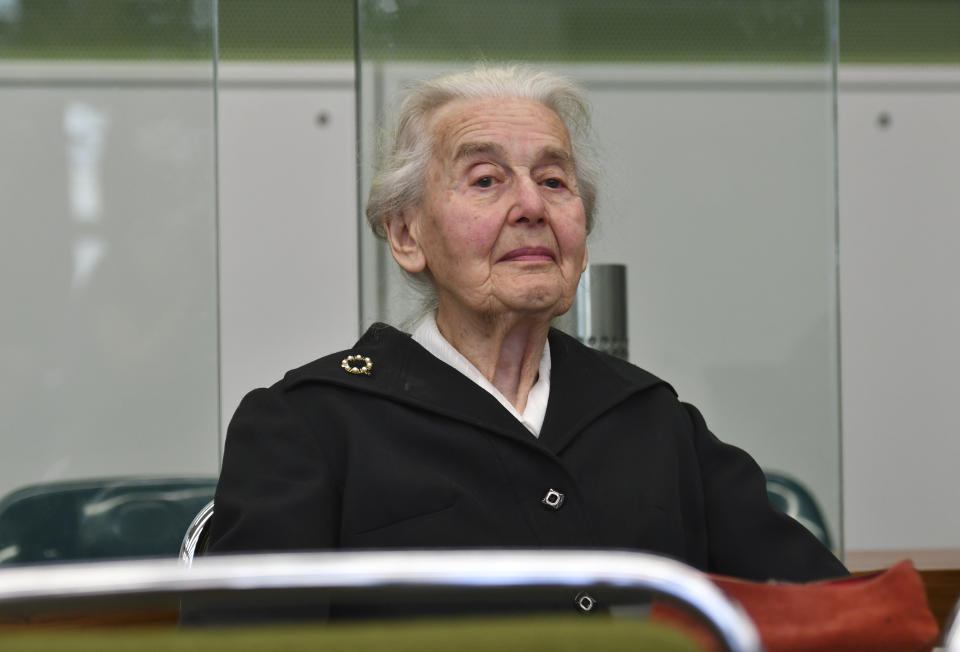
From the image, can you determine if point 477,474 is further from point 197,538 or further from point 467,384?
point 197,538

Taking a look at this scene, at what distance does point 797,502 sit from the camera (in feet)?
8.91

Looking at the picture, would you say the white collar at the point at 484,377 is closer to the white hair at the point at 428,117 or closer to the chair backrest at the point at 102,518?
the white hair at the point at 428,117

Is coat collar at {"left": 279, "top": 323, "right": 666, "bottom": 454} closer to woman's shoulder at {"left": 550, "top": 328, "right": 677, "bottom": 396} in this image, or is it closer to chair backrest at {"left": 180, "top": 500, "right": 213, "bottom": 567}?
woman's shoulder at {"left": 550, "top": 328, "right": 677, "bottom": 396}

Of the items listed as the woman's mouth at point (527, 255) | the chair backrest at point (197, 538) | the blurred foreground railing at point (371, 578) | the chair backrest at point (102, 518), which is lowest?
the chair backrest at point (102, 518)

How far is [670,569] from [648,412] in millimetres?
1174

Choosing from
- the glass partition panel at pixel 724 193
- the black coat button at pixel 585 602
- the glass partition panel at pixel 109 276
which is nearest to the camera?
the black coat button at pixel 585 602

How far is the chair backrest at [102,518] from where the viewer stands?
112 inches

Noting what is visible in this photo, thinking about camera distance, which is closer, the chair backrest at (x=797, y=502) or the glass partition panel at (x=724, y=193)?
the chair backrest at (x=797, y=502)

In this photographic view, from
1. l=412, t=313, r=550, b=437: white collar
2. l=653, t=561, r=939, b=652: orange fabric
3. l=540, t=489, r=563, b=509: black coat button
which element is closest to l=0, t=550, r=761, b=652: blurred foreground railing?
l=653, t=561, r=939, b=652: orange fabric

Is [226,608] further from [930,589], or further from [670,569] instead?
[930,589]

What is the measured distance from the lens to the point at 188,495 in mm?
2887

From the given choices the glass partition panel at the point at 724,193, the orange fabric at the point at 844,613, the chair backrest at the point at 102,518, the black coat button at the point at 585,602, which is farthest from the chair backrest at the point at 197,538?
the glass partition panel at the point at 724,193

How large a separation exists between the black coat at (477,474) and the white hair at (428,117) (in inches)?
10.3

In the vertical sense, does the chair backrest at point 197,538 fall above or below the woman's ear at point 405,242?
below
